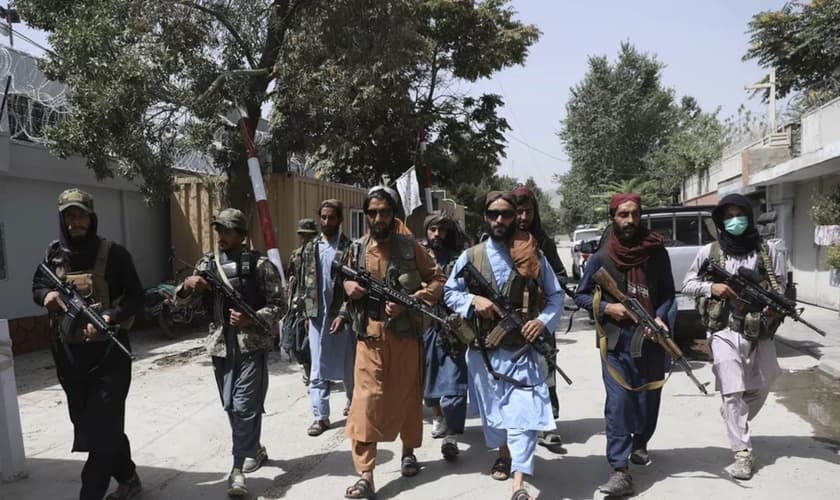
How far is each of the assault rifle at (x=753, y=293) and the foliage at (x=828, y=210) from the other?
23.8 feet

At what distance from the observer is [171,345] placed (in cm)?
862

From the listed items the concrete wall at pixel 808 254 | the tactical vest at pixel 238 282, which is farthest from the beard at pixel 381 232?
the concrete wall at pixel 808 254

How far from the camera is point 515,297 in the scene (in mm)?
3459

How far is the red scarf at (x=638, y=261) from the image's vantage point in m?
3.50

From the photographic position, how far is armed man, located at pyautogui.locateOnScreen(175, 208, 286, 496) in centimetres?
355

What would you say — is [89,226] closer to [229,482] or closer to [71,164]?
[229,482]

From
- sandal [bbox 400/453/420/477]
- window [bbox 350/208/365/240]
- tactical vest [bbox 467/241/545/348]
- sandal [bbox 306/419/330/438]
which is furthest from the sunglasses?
window [bbox 350/208/365/240]

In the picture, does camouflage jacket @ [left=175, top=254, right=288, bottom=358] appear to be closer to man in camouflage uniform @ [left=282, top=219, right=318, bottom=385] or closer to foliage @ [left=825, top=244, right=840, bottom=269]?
man in camouflage uniform @ [left=282, top=219, right=318, bottom=385]

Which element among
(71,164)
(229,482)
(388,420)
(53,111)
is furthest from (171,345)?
(388,420)

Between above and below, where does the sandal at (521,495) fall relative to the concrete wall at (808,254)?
below

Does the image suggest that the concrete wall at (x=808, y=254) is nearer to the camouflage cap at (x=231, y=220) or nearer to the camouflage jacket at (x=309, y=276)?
the camouflage jacket at (x=309, y=276)

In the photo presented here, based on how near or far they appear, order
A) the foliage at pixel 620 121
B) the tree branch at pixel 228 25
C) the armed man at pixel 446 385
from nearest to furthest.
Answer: the armed man at pixel 446 385 → the tree branch at pixel 228 25 → the foliage at pixel 620 121

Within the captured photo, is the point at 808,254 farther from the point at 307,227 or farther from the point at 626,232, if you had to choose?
the point at 307,227

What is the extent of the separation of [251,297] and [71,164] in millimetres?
6717
